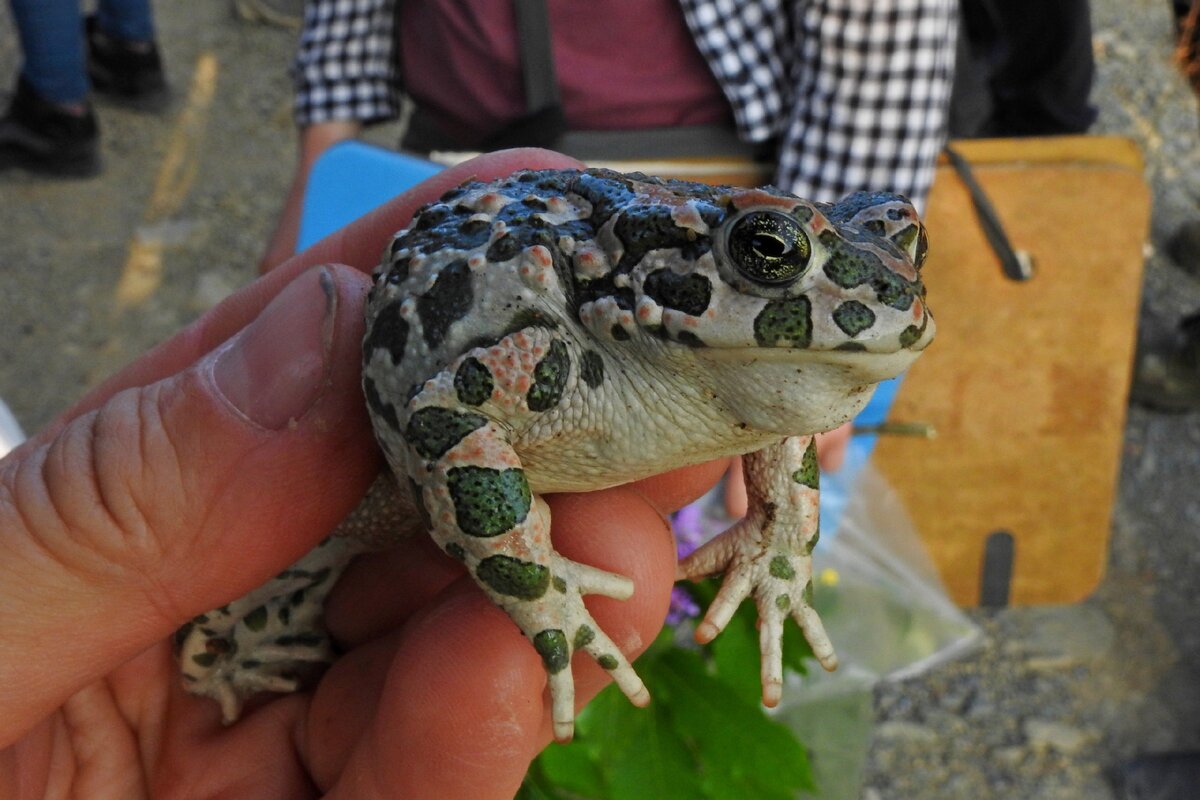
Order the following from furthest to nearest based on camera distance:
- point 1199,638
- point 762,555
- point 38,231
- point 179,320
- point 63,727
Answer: point 38,231, point 179,320, point 1199,638, point 63,727, point 762,555

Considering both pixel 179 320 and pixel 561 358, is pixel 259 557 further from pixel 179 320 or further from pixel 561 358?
pixel 179 320

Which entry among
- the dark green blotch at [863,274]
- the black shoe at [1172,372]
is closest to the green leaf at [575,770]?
the dark green blotch at [863,274]

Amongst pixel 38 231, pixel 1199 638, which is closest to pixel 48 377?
pixel 38 231

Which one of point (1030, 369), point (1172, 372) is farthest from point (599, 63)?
point (1172, 372)

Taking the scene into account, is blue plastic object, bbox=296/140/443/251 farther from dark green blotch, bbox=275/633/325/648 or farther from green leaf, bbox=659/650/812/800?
green leaf, bbox=659/650/812/800

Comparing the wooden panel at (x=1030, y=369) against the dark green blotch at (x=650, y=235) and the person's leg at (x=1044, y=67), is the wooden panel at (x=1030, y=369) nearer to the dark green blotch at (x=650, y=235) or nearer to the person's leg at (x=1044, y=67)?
the person's leg at (x=1044, y=67)
